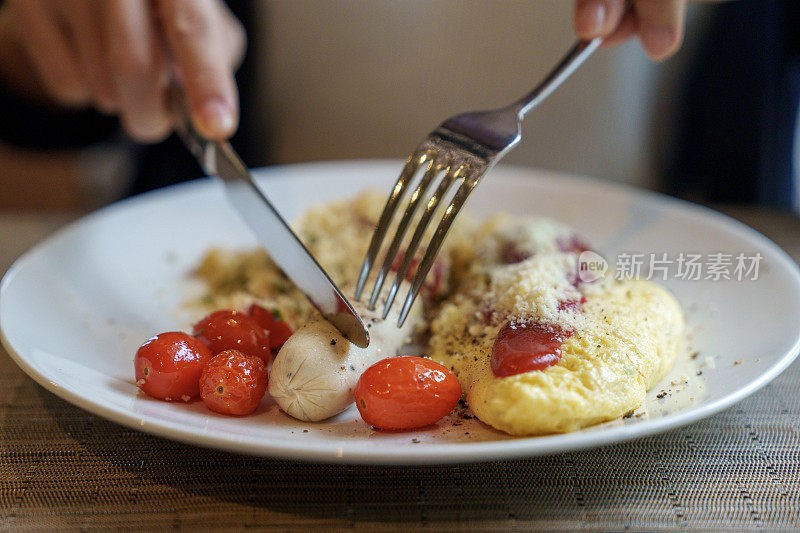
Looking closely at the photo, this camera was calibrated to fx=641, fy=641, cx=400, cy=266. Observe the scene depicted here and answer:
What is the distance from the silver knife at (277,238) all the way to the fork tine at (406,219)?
10 centimetres

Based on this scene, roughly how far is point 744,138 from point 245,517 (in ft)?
8.10

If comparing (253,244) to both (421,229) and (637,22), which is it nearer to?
(421,229)

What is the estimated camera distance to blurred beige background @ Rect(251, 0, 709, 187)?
102 inches

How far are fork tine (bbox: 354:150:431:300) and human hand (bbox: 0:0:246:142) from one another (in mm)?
457

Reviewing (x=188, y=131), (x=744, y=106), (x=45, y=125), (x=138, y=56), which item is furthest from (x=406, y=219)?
(x=744, y=106)

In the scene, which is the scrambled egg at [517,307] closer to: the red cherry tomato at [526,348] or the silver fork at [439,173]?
the red cherry tomato at [526,348]

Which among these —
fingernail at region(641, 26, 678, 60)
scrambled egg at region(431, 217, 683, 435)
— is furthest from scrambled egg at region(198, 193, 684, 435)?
fingernail at region(641, 26, 678, 60)

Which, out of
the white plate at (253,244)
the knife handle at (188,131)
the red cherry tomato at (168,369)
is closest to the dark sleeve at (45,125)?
the white plate at (253,244)

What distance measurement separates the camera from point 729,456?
945 millimetres

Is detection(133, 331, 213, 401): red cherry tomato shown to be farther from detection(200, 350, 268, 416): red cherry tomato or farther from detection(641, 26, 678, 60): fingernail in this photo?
detection(641, 26, 678, 60): fingernail

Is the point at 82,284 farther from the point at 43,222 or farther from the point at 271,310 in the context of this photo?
the point at 43,222

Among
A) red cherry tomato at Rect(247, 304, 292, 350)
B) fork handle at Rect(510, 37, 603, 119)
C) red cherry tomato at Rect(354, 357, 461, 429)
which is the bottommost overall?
red cherry tomato at Rect(247, 304, 292, 350)

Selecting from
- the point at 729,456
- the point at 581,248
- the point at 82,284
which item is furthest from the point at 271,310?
the point at 729,456

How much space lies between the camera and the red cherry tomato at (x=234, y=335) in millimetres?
1089
